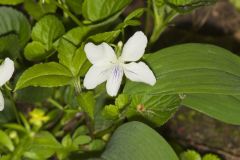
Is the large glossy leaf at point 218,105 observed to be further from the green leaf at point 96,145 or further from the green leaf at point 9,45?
the green leaf at point 9,45

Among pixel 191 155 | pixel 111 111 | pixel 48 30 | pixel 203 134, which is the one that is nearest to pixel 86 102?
pixel 111 111

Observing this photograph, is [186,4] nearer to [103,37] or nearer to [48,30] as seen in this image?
[103,37]

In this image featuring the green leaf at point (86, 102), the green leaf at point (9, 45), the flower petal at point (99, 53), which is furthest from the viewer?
the green leaf at point (9, 45)

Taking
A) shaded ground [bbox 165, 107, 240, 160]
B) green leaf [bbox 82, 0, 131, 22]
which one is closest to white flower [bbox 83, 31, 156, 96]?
green leaf [bbox 82, 0, 131, 22]

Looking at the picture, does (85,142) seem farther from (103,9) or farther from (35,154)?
(103,9)

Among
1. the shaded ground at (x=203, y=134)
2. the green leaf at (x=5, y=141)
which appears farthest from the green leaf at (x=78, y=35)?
the shaded ground at (x=203, y=134)

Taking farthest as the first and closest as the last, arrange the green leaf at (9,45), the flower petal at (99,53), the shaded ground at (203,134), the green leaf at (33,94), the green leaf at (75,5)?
1. the shaded ground at (203,134)
2. the green leaf at (33,94)
3. the green leaf at (75,5)
4. the green leaf at (9,45)
5. the flower petal at (99,53)

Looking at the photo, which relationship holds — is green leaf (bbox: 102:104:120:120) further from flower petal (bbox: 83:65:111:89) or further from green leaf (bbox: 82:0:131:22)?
green leaf (bbox: 82:0:131:22)
